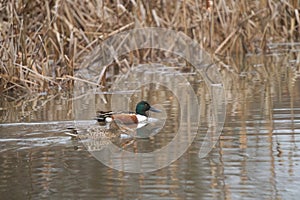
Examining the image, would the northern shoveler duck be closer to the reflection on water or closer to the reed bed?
the reflection on water

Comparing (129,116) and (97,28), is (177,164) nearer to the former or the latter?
(129,116)

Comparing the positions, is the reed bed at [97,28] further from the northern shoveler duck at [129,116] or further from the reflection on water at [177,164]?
the northern shoveler duck at [129,116]

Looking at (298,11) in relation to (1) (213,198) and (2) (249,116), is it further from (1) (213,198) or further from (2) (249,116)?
(1) (213,198)

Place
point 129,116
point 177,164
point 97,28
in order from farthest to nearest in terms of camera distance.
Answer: point 97,28
point 129,116
point 177,164

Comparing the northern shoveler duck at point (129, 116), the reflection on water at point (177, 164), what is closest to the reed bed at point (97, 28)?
the reflection on water at point (177, 164)

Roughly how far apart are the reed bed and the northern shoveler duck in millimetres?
2199

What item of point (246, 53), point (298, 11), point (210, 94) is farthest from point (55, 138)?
point (298, 11)

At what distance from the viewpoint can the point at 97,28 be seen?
11.7 metres

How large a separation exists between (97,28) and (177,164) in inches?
266

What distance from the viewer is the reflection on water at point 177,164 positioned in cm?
445

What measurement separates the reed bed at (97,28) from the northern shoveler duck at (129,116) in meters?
2.20

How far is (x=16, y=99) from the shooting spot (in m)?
9.05

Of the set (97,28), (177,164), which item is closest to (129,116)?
(177,164)

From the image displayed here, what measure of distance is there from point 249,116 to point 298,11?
7952mm
